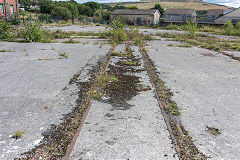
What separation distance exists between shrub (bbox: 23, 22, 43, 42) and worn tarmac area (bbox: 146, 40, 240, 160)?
7496 millimetres

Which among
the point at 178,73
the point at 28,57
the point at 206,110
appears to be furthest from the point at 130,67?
the point at 28,57

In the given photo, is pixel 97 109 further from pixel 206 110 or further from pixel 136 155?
pixel 206 110

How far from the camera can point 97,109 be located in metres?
3.29

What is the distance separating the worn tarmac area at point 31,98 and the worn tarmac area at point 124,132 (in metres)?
0.54

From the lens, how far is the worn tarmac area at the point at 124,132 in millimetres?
2242

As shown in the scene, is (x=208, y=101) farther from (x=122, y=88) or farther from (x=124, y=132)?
(x=124, y=132)

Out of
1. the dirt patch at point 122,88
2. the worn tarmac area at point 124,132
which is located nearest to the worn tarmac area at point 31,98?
the worn tarmac area at point 124,132

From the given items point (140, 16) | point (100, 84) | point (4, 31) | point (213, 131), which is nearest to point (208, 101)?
point (213, 131)

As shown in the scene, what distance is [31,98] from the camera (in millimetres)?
3646

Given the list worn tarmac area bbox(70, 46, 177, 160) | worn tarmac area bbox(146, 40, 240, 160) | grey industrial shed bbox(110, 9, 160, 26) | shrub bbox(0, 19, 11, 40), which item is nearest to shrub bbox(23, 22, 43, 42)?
shrub bbox(0, 19, 11, 40)

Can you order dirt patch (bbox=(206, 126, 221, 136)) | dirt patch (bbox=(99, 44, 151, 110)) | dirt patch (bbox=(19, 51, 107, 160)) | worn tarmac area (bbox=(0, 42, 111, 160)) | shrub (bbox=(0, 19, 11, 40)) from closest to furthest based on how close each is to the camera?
dirt patch (bbox=(19, 51, 107, 160))
worn tarmac area (bbox=(0, 42, 111, 160))
dirt patch (bbox=(206, 126, 221, 136))
dirt patch (bbox=(99, 44, 151, 110))
shrub (bbox=(0, 19, 11, 40))

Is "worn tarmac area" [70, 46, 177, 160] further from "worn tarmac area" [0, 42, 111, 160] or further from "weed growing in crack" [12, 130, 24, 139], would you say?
"weed growing in crack" [12, 130, 24, 139]

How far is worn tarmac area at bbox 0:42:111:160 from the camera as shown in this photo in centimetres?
246

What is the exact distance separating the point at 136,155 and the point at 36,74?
3.86 meters
